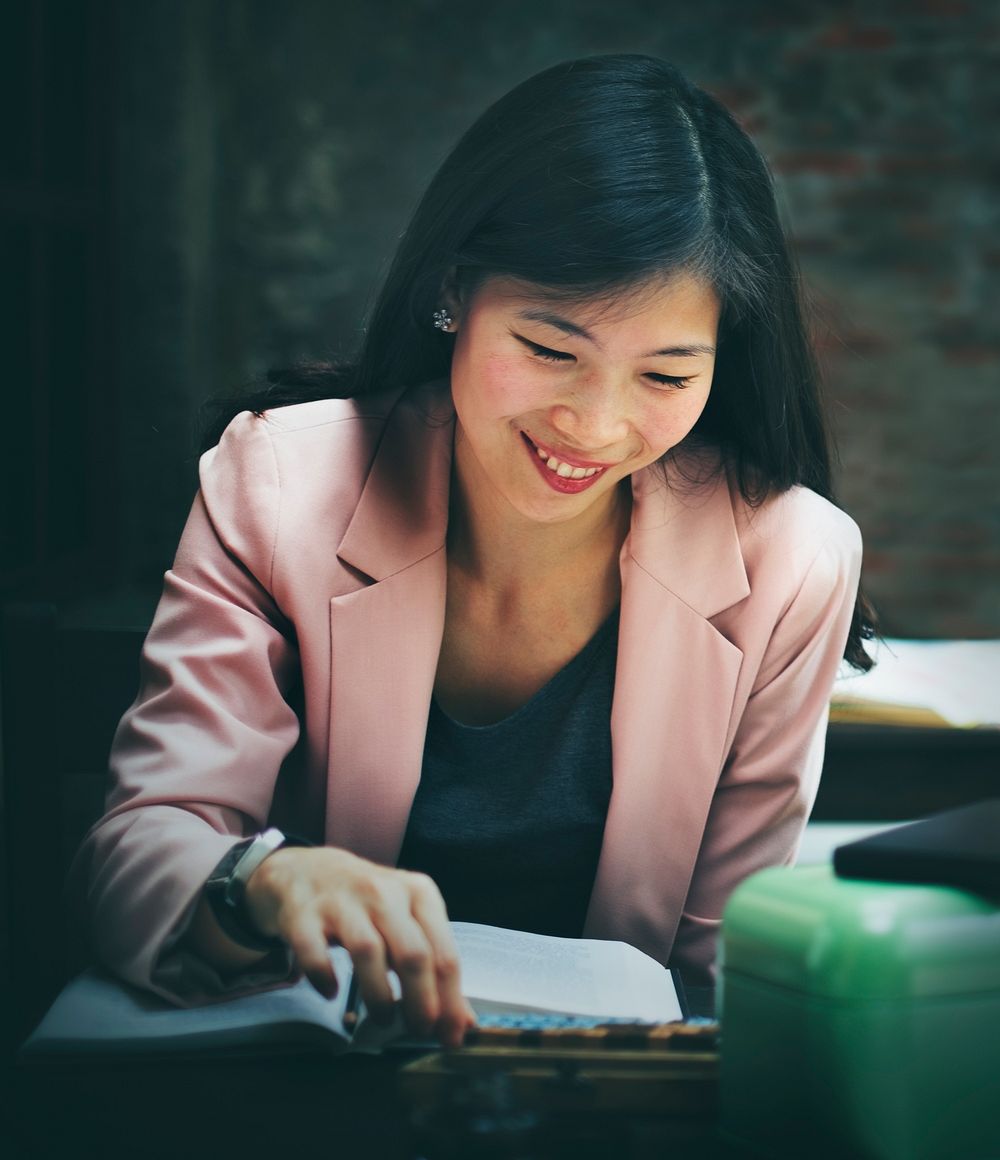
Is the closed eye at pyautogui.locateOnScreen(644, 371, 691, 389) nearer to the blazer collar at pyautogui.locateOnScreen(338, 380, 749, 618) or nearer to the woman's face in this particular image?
the woman's face

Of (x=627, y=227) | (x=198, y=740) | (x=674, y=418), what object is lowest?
(x=198, y=740)

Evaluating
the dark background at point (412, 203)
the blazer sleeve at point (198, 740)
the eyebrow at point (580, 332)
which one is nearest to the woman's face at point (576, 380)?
the eyebrow at point (580, 332)

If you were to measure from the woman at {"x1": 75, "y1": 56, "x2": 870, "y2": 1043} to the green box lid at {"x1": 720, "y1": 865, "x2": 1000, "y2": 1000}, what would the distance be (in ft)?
1.50

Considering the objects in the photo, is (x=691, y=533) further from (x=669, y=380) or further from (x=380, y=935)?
(x=380, y=935)

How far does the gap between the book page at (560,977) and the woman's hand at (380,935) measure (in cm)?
7

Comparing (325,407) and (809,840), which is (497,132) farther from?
(809,840)

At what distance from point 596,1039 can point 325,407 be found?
82 centimetres

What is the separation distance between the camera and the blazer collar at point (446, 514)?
1.40 m

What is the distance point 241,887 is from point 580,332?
557mm

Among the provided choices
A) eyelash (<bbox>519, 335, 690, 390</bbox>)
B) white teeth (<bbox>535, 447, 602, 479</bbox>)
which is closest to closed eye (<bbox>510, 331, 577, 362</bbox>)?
eyelash (<bbox>519, 335, 690, 390</bbox>)

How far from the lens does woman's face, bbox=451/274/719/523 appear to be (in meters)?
1.21

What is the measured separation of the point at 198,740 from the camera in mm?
1193

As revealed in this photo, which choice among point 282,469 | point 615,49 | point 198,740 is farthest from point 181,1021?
point 615,49

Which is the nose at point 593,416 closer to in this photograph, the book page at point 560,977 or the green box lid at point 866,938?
the book page at point 560,977
